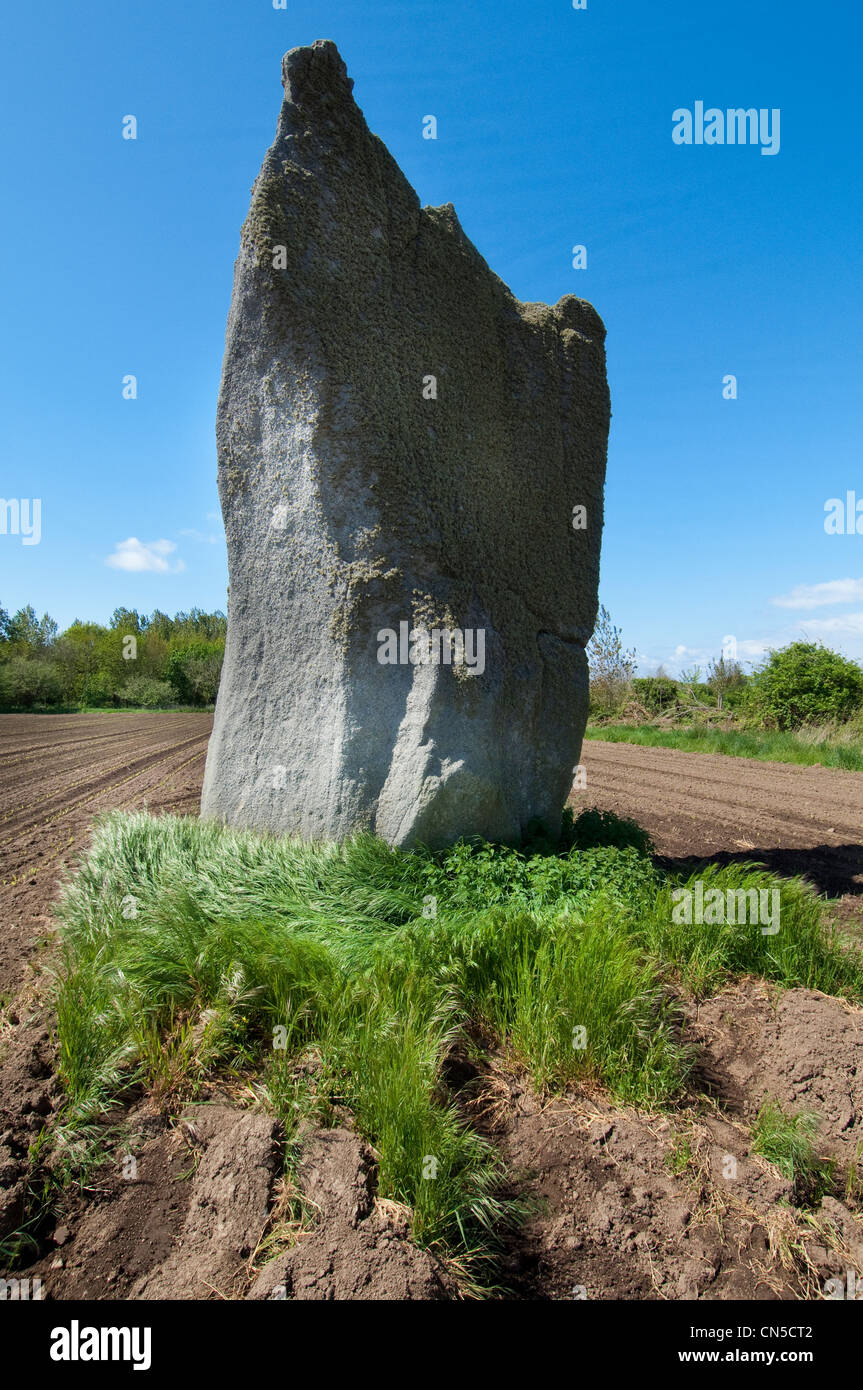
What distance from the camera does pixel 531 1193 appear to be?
8.14 ft

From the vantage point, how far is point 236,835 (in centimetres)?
491

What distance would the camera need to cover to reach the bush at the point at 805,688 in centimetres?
1783

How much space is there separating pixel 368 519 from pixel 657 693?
2167 cm

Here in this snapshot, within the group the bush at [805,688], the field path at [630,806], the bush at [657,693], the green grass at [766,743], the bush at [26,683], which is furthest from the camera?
the bush at [26,683]

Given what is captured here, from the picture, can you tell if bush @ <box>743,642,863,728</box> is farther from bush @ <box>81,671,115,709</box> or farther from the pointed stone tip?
bush @ <box>81,671,115,709</box>

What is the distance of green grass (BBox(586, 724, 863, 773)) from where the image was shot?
14.0 metres

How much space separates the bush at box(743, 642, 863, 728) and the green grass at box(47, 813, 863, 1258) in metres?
15.5

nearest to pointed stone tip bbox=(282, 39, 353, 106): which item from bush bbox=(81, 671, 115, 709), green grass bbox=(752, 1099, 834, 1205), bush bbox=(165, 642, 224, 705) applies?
green grass bbox=(752, 1099, 834, 1205)

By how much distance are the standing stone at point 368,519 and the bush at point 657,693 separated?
20049 mm

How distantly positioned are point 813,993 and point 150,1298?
3.03 metres

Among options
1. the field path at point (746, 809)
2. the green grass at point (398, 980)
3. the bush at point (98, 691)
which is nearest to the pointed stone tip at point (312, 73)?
the green grass at point (398, 980)

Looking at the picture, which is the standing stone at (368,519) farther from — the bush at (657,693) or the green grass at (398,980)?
the bush at (657,693)

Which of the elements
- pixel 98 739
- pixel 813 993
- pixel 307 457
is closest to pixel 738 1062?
pixel 813 993
